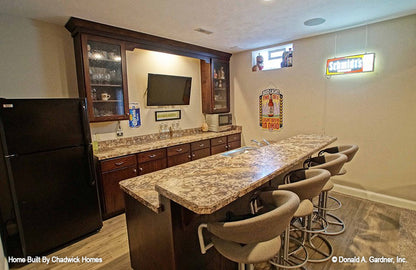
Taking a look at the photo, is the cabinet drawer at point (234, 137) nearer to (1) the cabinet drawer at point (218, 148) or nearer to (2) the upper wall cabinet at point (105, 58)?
(1) the cabinet drawer at point (218, 148)

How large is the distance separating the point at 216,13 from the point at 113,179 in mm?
2474

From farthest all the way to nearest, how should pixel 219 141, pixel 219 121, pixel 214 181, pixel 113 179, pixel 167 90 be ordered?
pixel 219 121, pixel 219 141, pixel 167 90, pixel 113 179, pixel 214 181

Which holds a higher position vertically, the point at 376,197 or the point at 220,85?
the point at 220,85

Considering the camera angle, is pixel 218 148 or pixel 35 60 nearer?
pixel 35 60

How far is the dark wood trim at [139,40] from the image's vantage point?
2.64 m

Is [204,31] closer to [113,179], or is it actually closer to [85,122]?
[85,122]

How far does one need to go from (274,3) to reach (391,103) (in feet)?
7.17

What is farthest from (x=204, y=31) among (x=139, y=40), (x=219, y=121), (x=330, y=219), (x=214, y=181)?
(x=330, y=219)

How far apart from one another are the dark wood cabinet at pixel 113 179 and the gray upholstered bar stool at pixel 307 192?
2.08 m

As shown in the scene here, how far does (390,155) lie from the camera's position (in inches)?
121

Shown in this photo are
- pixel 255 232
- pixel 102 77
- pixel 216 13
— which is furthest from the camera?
pixel 102 77

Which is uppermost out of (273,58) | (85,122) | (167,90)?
(273,58)

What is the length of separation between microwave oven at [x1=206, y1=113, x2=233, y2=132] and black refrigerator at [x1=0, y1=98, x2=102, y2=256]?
8.40 feet

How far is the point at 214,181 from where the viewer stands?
1.39 meters
